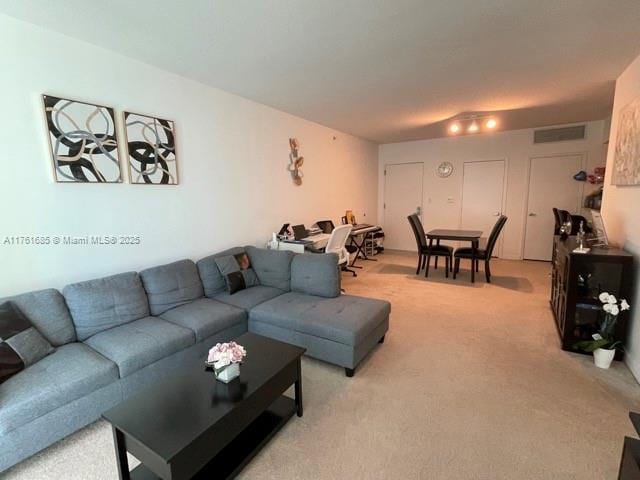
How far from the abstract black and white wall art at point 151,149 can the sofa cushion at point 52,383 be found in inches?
60.3

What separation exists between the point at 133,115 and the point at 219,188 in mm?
1094

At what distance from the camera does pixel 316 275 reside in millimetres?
3068

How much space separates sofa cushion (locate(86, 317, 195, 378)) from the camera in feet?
6.63

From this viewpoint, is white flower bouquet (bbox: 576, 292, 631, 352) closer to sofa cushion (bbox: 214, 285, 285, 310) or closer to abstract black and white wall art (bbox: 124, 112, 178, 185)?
sofa cushion (bbox: 214, 285, 285, 310)

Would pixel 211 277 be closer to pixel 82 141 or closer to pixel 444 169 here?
pixel 82 141

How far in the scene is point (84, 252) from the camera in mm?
2516

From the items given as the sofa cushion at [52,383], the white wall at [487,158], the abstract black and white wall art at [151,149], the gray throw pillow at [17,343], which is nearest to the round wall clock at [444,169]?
the white wall at [487,158]

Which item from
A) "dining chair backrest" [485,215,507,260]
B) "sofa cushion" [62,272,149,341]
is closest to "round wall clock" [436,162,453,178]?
"dining chair backrest" [485,215,507,260]

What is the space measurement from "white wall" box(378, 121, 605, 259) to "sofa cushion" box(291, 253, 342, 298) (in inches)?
180

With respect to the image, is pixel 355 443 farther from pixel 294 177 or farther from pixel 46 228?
pixel 294 177

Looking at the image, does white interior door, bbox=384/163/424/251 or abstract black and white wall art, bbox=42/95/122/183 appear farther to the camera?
white interior door, bbox=384/163/424/251

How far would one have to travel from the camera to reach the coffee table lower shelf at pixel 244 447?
1.53 m

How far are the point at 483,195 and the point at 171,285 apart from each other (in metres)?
6.07

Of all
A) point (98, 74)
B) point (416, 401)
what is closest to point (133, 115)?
point (98, 74)
